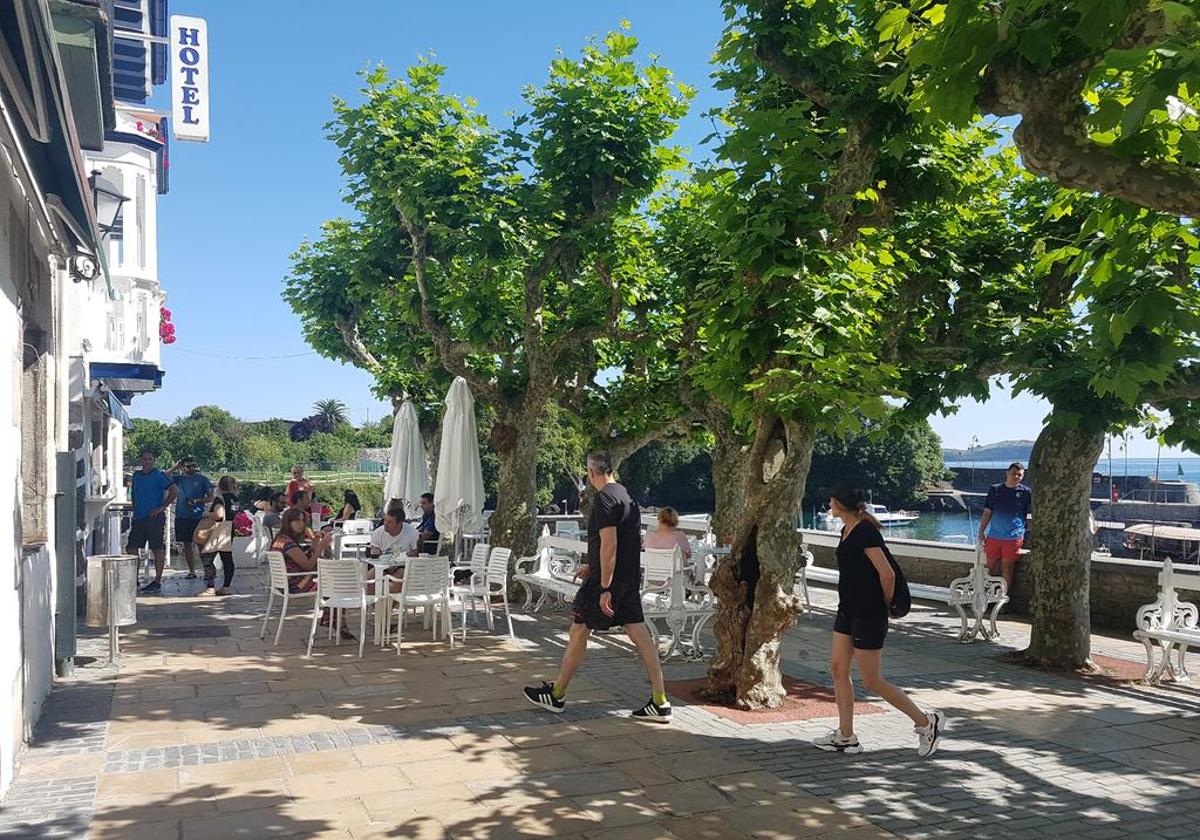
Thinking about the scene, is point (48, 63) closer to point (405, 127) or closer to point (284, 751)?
point (284, 751)

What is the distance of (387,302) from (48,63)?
30.1 ft

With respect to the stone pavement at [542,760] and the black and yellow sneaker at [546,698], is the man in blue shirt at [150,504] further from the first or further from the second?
the black and yellow sneaker at [546,698]

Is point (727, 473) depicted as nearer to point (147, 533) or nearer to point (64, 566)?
point (147, 533)

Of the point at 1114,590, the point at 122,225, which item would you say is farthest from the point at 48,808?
the point at 122,225

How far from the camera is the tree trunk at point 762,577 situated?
7262 mm

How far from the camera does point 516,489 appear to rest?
13.1 meters

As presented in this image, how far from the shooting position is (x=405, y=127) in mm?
12133

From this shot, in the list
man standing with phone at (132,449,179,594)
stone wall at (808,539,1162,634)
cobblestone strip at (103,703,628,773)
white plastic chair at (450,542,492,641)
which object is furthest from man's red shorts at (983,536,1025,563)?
man standing with phone at (132,449,179,594)

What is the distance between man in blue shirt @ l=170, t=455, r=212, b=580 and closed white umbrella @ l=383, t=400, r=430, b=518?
3.00 meters

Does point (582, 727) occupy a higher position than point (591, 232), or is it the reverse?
point (591, 232)

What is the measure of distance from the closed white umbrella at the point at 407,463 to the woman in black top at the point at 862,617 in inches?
438

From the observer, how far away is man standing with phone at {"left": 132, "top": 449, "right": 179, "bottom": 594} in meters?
12.8

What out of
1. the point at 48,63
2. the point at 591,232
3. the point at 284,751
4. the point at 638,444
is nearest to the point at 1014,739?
the point at 284,751

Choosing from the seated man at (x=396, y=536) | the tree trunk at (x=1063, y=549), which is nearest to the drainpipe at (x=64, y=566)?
the seated man at (x=396, y=536)
